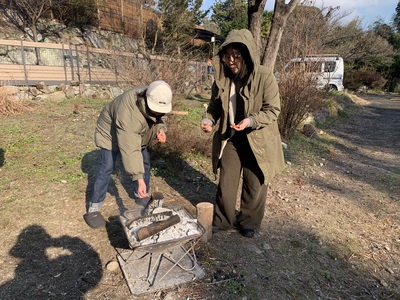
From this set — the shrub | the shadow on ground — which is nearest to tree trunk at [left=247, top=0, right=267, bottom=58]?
the shrub

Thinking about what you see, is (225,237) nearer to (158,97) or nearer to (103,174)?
(103,174)

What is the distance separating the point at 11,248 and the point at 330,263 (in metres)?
2.85

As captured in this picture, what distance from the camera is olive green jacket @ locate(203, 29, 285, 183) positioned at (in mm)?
2422

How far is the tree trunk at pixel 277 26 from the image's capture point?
577 centimetres

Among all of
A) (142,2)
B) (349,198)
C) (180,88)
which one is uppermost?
(142,2)

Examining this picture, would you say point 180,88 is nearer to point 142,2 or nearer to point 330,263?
point 330,263

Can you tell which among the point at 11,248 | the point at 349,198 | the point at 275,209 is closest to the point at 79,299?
the point at 11,248

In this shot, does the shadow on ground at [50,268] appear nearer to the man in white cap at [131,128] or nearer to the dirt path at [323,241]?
the man in white cap at [131,128]

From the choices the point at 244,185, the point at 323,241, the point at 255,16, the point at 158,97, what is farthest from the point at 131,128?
the point at 255,16

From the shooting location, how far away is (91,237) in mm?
2766

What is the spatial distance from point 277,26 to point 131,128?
15.6 ft

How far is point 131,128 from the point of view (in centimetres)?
238

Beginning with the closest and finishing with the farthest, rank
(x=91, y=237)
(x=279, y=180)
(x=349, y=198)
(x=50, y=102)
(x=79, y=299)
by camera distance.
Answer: (x=79, y=299), (x=91, y=237), (x=349, y=198), (x=279, y=180), (x=50, y=102)

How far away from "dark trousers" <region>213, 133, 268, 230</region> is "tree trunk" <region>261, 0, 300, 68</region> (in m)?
3.97
